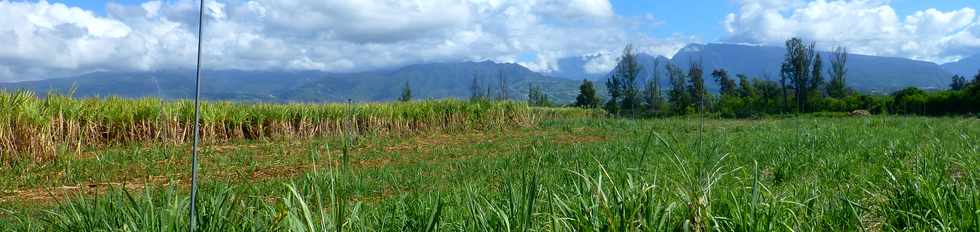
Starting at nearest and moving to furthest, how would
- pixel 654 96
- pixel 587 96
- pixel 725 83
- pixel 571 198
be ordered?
pixel 571 198
pixel 654 96
pixel 587 96
pixel 725 83

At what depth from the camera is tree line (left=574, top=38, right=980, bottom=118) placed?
114 feet

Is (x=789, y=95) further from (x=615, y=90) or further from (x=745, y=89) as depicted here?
(x=615, y=90)

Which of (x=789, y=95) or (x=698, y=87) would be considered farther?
(x=789, y=95)

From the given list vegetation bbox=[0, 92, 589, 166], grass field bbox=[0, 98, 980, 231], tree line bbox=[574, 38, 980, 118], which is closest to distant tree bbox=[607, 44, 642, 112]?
tree line bbox=[574, 38, 980, 118]

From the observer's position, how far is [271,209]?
95.7 inches

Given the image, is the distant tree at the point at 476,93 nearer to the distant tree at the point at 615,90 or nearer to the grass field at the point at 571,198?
the distant tree at the point at 615,90

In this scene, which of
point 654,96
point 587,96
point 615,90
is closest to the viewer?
point 654,96

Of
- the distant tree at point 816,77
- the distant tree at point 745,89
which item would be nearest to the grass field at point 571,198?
the distant tree at point 816,77

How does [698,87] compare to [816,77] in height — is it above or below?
below

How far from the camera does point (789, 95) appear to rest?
54.0m

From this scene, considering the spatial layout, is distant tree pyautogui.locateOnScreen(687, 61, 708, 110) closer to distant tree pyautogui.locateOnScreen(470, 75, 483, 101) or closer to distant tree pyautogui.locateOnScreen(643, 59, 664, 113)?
distant tree pyautogui.locateOnScreen(643, 59, 664, 113)

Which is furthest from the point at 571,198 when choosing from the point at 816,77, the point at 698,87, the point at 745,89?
the point at 745,89

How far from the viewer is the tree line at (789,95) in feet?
114

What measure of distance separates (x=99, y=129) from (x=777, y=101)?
148 ft
